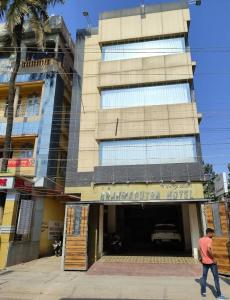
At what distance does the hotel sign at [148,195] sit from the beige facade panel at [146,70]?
7237 mm

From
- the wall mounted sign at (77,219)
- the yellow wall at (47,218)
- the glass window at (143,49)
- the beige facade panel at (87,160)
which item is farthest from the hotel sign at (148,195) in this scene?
the glass window at (143,49)

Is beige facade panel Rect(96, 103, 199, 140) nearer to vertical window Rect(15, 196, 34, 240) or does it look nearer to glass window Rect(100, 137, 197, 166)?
glass window Rect(100, 137, 197, 166)

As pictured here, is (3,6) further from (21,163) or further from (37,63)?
(21,163)

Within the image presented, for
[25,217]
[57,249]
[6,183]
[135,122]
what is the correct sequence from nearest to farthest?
[6,183], [25,217], [57,249], [135,122]

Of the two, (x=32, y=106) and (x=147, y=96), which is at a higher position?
(x=32, y=106)

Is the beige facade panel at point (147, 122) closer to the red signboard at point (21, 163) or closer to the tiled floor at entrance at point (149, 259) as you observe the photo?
the red signboard at point (21, 163)

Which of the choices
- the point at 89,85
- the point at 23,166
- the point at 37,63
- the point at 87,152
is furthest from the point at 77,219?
the point at 37,63

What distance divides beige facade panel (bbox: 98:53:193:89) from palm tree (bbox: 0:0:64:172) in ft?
15.3

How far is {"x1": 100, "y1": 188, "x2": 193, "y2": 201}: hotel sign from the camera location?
15.1 m

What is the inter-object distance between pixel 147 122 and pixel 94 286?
10.6 metres

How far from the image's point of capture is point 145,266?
41.6 feet

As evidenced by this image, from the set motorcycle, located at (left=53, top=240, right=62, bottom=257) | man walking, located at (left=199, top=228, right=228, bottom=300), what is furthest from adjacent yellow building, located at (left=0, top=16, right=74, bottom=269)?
man walking, located at (left=199, top=228, right=228, bottom=300)

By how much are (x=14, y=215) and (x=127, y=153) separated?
23.9 feet

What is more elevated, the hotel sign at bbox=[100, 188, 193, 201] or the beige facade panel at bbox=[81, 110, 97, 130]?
the beige facade panel at bbox=[81, 110, 97, 130]
